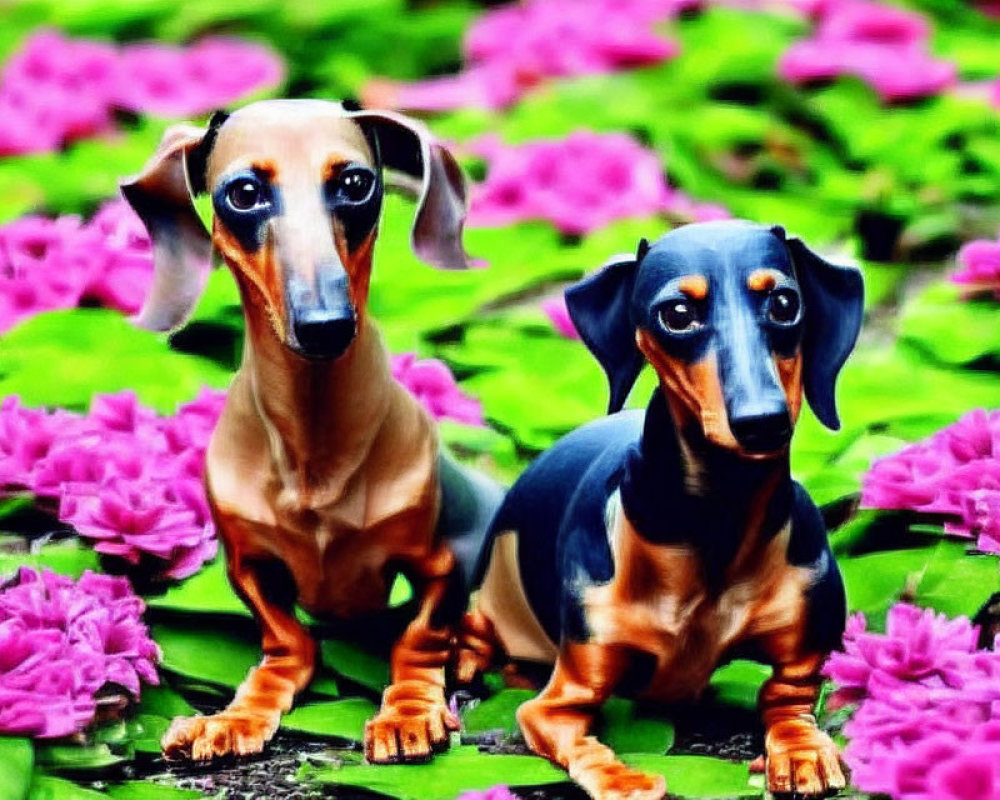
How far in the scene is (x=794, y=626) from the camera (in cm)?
312

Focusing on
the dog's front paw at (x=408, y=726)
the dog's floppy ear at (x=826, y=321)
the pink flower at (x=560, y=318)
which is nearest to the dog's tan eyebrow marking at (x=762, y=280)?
the dog's floppy ear at (x=826, y=321)

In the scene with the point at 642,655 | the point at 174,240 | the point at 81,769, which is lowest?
the point at 81,769

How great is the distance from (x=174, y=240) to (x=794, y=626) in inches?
46.7

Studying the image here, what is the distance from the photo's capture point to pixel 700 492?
3016 millimetres

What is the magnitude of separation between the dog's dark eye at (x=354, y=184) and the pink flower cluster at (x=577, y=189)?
235 cm

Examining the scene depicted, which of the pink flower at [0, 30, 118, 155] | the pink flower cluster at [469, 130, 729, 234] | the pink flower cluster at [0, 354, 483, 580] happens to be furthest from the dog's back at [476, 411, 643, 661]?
the pink flower at [0, 30, 118, 155]

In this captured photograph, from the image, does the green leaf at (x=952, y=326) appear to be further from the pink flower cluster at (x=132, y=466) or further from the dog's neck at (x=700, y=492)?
the dog's neck at (x=700, y=492)

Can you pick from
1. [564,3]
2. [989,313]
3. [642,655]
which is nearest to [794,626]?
[642,655]

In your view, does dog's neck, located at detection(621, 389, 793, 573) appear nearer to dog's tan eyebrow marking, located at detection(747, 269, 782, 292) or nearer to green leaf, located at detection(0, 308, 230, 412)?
dog's tan eyebrow marking, located at detection(747, 269, 782, 292)

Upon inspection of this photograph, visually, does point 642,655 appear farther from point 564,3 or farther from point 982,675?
point 564,3

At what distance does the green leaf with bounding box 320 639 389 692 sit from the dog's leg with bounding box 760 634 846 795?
71cm

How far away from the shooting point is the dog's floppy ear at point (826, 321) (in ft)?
9.94

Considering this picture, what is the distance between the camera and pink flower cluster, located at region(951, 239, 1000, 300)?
4.64 metres

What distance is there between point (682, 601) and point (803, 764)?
30cm
